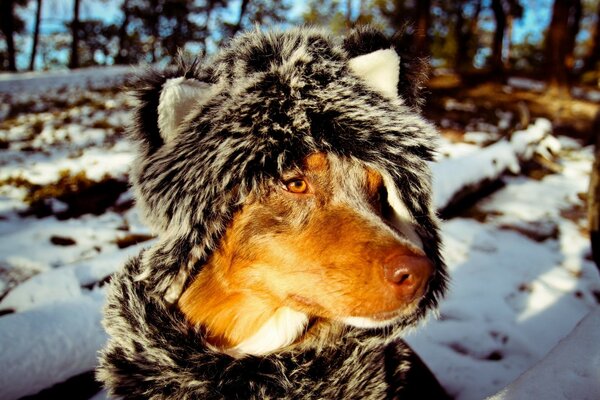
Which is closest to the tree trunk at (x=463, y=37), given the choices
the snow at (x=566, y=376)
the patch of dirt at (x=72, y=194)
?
the patch of dirt at (x=72, y=194)

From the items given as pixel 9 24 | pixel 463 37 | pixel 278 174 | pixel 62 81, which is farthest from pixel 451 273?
pixel 9 24

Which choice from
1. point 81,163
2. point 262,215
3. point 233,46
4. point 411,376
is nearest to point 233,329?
point 262,215

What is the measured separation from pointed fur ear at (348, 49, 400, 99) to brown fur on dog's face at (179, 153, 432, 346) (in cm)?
38

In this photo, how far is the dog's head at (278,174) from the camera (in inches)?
58.6

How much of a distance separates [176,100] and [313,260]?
812 millimetres

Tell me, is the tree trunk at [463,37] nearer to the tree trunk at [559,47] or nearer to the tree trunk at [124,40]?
the tree trunk at [559,47]

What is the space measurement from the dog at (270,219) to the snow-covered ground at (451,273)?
679 mm

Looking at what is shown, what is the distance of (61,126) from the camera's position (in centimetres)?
823

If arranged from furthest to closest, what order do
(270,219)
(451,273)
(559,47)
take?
(559,47) → (451,273) → (270,219)

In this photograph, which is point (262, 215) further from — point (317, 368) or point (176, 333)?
point (317, 368)

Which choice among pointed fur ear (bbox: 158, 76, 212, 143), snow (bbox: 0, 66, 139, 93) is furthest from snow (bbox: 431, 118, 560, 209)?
snow (bbox: 0, 66, 139, 93)

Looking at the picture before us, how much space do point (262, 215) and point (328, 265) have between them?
1.14 ft

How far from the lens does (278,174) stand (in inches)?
61.0

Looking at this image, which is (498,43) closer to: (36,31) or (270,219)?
(270,219)
